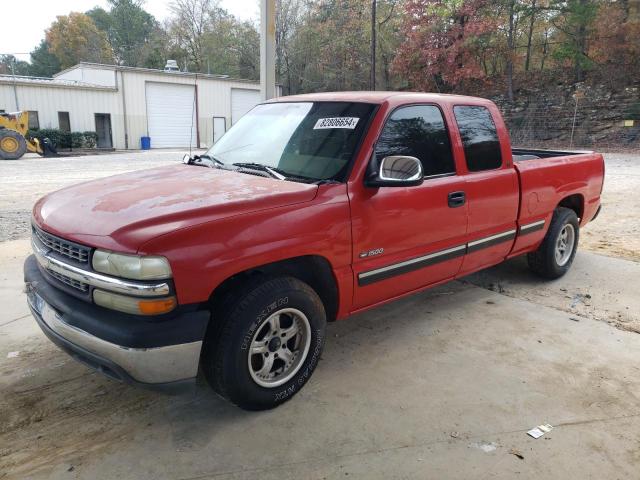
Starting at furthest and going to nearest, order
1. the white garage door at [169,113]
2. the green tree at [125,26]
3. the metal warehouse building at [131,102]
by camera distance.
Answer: the green tree at [125,26] < the white garage door at [169,113] < the metal warehouse building at [131,102]

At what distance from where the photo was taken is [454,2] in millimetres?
26516

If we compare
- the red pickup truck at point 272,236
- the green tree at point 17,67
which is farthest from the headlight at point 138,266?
the green tree at point 17,67

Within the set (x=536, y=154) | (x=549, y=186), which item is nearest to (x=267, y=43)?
(x=536, y=154)

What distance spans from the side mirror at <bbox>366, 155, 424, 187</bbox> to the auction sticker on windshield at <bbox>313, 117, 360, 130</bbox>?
0.42 metres

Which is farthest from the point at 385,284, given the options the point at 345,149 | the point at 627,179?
the point at 627,179

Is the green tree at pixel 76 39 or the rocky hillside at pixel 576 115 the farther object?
the green tree at pixel 76 39

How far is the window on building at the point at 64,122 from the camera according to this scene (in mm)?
28255

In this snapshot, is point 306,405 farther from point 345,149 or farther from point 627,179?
point 627,179

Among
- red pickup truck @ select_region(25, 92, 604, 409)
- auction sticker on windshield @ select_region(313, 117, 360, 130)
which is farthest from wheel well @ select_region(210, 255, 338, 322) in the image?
auction sticker on windshield @ select_region(313, 117, 360, 130)

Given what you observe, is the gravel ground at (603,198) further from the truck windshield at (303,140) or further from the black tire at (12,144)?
the truck windshield at (303,140)

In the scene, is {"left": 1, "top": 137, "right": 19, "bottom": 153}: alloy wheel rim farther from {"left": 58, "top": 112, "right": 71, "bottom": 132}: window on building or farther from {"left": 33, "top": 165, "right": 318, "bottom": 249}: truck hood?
{"left": 33, "top": 165, "right": 318, "bottom": 249}: truck hood

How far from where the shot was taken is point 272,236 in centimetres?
282

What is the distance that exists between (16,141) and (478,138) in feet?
69.5

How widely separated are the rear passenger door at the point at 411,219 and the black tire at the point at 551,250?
1577 mm
